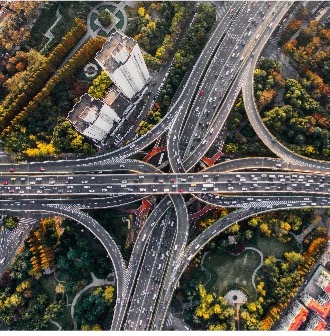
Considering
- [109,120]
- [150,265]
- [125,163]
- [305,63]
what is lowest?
[150,265]

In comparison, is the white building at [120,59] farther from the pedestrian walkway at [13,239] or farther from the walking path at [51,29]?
the pedestrian walkway at [13,239]

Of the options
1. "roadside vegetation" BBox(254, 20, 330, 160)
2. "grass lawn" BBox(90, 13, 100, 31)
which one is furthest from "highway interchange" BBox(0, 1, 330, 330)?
"grass lawn" BBox(90, 13, 100, 31)

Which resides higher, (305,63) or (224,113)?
(305,63)

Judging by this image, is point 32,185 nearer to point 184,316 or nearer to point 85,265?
point 85,265

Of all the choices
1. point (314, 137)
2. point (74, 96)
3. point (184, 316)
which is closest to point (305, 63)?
point (314, 137)

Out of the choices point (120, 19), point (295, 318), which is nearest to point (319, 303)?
point (295, 318)

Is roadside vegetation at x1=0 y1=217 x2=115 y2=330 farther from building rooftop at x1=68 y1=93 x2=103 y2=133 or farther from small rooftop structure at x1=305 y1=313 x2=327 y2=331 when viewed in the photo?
small rooftop structure at x1=305 y1=313 x2=327 y2=331

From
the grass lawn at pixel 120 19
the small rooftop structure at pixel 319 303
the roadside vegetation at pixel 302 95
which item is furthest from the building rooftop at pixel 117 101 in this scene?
the small rooftop structure at pixel 319 303
